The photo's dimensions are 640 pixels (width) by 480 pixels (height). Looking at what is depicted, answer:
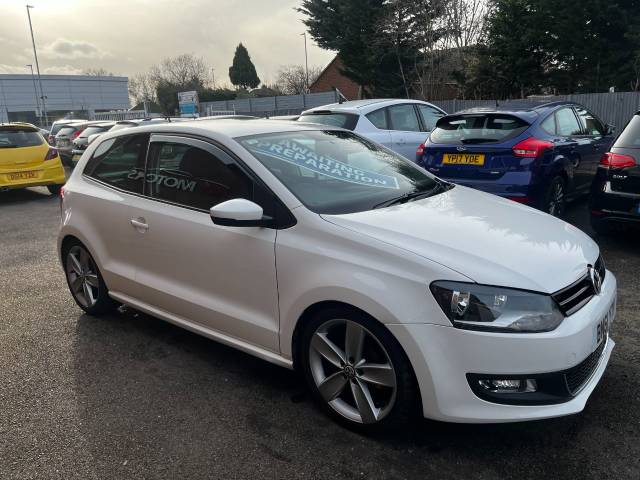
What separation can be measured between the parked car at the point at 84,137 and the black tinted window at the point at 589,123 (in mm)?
12508

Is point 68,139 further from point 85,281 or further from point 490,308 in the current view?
point 490,308

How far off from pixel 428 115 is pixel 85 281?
648 centimetres

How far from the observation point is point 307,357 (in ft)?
9.35

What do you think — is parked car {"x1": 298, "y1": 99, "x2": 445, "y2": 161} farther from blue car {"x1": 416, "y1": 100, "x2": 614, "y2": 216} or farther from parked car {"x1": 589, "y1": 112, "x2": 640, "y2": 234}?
parked car {"x1": 589, "y1": 112, "x2": 640, "y2": 234}

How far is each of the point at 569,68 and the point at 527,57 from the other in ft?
5.52

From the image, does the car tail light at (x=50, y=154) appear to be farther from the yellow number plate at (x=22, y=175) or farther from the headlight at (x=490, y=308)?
the headlight at (x=490, y=308)

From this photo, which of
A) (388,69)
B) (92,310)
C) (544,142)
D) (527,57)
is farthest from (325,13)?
(92,310)

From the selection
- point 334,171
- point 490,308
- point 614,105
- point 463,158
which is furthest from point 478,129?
point 614,105

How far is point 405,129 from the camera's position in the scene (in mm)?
8656

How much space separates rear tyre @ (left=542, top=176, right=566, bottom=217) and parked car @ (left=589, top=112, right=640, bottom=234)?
25.5 inches

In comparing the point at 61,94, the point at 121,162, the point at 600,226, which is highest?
the point at 61,94

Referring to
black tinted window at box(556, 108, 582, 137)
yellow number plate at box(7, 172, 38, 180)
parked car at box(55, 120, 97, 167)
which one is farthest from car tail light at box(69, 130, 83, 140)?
black tinted window at box(556, 108, 582, 137)

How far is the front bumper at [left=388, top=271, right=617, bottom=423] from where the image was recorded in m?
2.30

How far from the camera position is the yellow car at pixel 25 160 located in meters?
10.2
